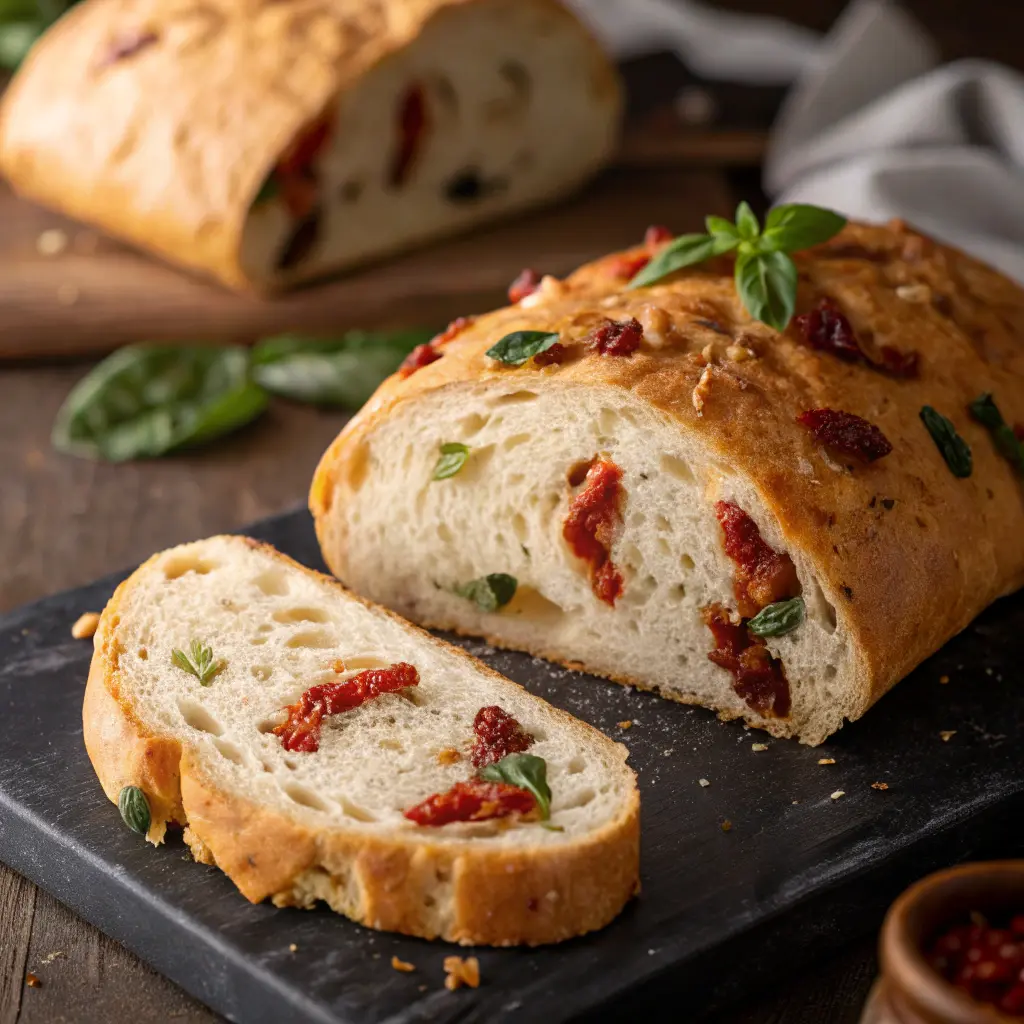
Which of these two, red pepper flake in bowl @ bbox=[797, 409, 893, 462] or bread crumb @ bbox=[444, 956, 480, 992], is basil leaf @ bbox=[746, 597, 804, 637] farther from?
bread crumb @ bbox=[444, 956, 480, 992]

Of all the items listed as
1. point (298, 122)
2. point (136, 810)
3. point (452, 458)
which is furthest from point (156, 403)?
point (136, 810)

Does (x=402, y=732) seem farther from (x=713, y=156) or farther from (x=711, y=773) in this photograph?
(x=713, y=156)

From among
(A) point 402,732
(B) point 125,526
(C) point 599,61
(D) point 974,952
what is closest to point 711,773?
(A) point 402,732

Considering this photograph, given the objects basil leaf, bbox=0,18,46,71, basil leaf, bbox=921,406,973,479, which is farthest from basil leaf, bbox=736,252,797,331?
basil leaf, bbox=0,18,46,71

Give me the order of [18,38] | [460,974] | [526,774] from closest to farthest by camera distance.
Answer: [460,974], [526,774], [18,38]

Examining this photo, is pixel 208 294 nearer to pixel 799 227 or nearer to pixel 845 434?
pixel 799 227

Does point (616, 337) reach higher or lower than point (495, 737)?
higher

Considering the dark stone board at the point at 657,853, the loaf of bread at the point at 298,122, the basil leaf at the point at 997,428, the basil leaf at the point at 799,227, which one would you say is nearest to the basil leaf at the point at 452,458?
the dark stone board at the point at 657,853
